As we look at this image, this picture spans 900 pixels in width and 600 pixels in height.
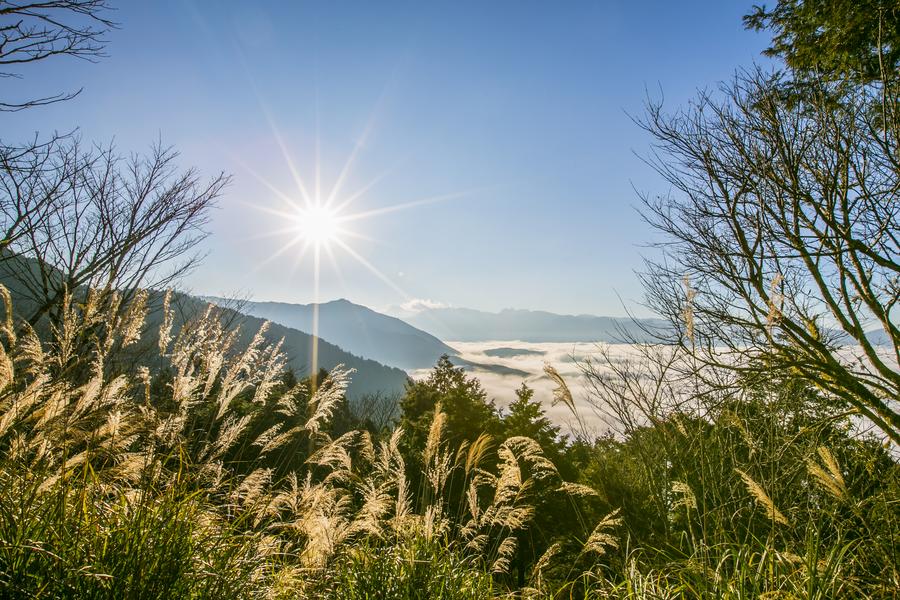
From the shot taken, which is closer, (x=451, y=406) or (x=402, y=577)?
(x=402, y=577)

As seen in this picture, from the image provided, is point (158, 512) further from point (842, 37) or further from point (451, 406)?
point (451, 406)

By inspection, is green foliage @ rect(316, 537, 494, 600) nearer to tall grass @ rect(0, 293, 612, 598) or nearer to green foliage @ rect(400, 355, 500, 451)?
tall grass @ rect(0, 293, 612, 598)

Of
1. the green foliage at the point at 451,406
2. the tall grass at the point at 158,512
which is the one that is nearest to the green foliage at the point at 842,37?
the tall grass at the point at 158,512

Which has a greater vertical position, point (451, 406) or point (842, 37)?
point (842, 37)

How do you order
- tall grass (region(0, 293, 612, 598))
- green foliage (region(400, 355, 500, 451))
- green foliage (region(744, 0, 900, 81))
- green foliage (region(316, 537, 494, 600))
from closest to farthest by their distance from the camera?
tall grass (region(0, 293, 612, 598)) → green foliage (region(316, 537, 494, 600)) → green foliage (region(744, 0, 900, 81)) → green foliage (region(400, 355, 500, 451))

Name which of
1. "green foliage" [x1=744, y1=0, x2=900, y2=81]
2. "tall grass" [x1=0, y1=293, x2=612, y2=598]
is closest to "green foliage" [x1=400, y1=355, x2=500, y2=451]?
"tall grass" [x1=0, y1=293, x2=612, y2=598]

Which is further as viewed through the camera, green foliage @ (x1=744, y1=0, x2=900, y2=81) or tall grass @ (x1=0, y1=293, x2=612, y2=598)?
green foliage @ (x1=744, y1=0, x2=900, y2=81)

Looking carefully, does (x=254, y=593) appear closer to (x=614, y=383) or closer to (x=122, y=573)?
(x=122, y=573)

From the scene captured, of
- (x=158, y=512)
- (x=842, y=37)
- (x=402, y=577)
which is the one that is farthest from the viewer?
(x=842, y=37)

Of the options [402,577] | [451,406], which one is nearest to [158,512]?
[402,577]

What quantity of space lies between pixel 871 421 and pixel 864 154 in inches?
153

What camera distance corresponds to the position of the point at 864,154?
16.0 feet

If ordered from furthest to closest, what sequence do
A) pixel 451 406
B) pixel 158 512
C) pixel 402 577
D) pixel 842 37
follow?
pixel 451 406 → pixel 842 37 → pixel 402 577 → pixel 158 512

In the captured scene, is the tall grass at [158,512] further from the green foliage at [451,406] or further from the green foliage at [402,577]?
the green foliage at [451,406]
